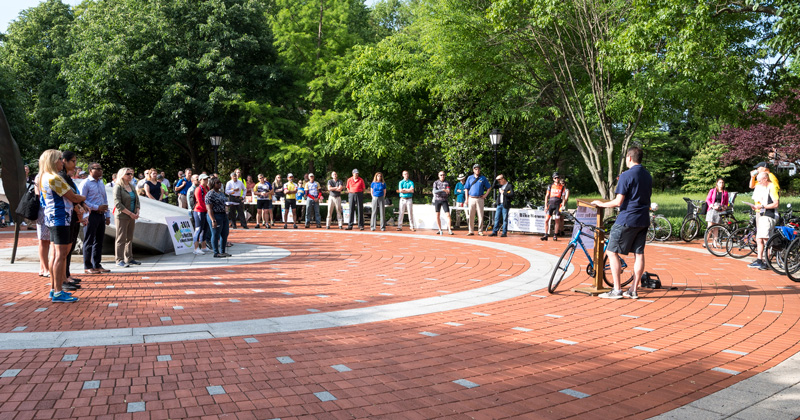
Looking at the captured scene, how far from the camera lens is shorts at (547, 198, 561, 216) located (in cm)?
1551

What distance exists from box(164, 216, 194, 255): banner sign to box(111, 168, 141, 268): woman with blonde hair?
1.34m

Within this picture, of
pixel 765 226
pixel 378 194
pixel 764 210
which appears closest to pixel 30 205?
pixel 378 194

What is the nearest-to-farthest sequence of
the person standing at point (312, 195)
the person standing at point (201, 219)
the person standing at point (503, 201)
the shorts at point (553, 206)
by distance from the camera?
the person standing at point (201, 219) → the shorts at point (553, 206) → the person standing at point (503, 201) → the person standing at point (312, 195)

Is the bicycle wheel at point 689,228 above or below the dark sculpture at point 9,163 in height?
below

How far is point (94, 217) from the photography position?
902 cm

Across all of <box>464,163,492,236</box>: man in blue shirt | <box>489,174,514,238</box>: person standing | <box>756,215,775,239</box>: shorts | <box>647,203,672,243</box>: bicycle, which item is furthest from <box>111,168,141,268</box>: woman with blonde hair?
<box>647,203,672,243</box>: bicycle

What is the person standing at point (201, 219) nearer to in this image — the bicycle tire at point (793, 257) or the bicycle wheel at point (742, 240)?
the bicycle tire at point (793, 257)

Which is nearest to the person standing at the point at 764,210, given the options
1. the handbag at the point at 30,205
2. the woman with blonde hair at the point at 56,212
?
the woman with blonde hair at the point at 56,212

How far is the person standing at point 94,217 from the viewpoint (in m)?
8.84

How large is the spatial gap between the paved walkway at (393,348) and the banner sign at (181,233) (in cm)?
270

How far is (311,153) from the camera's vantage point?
1079 inches

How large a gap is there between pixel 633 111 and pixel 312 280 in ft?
38.9

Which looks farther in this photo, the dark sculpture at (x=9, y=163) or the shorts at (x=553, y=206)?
the shorts at (x=553, y=206)

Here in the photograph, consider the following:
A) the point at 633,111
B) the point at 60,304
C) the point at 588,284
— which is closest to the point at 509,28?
the point at 633,111
